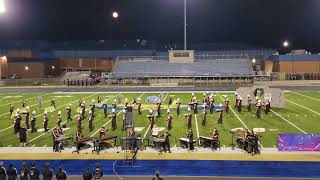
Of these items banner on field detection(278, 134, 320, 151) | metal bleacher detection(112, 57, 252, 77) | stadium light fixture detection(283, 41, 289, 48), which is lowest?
banner on field detection(278, 134, 320, 151)

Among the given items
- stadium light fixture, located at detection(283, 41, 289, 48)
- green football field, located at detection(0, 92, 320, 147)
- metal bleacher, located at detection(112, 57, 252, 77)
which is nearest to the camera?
green football field, located at detection(0, 92, 320, 147)

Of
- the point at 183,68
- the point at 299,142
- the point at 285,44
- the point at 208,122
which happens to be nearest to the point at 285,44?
the point at 285,44

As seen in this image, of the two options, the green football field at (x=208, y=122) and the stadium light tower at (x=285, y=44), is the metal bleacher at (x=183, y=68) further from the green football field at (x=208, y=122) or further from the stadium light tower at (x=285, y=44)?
the green football field at (x=208, y=122)

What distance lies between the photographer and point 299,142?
58.3 feet

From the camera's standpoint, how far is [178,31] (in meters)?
83.7

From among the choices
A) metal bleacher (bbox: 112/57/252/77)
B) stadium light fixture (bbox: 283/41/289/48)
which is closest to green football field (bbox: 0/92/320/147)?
metal bleacher (bbox: 112/57/252/77)

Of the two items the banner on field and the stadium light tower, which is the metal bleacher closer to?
the stadium light tower

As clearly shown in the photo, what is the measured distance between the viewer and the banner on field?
17703 mm

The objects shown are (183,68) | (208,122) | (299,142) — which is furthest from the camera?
(183,68)

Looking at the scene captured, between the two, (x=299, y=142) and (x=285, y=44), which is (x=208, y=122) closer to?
(x=299, y=142)

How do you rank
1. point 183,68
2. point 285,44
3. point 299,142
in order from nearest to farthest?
1. point 299,142
2. point 183,68
3. point 285,44

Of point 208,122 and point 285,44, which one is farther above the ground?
point 285,44

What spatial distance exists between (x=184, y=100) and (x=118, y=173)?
830 inches

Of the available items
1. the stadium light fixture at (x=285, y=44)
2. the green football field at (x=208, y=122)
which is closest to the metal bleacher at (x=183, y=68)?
the stadium light fixture at (x=285, y=44)
